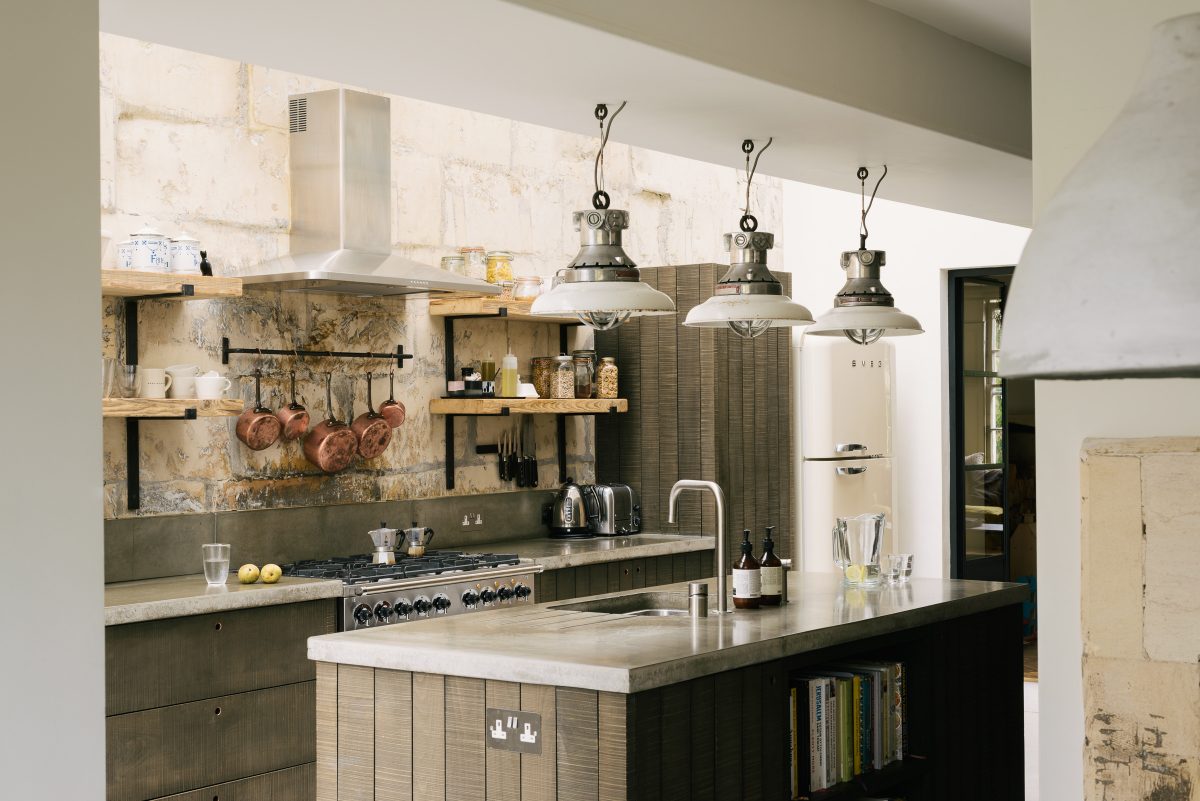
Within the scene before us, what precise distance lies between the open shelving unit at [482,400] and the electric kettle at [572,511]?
40cm

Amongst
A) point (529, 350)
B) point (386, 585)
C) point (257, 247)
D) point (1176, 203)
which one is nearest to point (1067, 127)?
point (1176, 203)

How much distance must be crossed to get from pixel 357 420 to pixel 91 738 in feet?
11.6

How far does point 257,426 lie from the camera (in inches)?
205

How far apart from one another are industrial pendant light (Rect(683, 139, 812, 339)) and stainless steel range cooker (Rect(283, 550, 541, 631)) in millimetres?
1612

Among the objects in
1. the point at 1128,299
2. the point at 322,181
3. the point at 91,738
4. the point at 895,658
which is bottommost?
the point at 895,658

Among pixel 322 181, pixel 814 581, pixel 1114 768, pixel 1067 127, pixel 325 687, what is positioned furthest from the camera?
pixel 322 181

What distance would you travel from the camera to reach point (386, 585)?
4879 mm

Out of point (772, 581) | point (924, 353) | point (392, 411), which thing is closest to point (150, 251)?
point (392, 411)

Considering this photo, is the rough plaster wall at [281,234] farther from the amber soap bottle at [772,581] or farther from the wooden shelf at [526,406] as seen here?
the amber soap bottle at [772,581]

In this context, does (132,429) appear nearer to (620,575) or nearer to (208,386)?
(208,386)

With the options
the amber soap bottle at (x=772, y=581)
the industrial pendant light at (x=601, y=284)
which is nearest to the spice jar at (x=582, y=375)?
the amber soap bottle at (x=772, y=581)

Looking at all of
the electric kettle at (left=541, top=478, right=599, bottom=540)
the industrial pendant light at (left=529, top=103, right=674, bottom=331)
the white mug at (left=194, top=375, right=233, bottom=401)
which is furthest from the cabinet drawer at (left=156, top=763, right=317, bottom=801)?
the electric kettle at (left=541, top=478, right=599, bottom=540)

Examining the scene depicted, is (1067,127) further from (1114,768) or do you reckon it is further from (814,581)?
(814,581)

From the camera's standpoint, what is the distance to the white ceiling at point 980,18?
406cm
